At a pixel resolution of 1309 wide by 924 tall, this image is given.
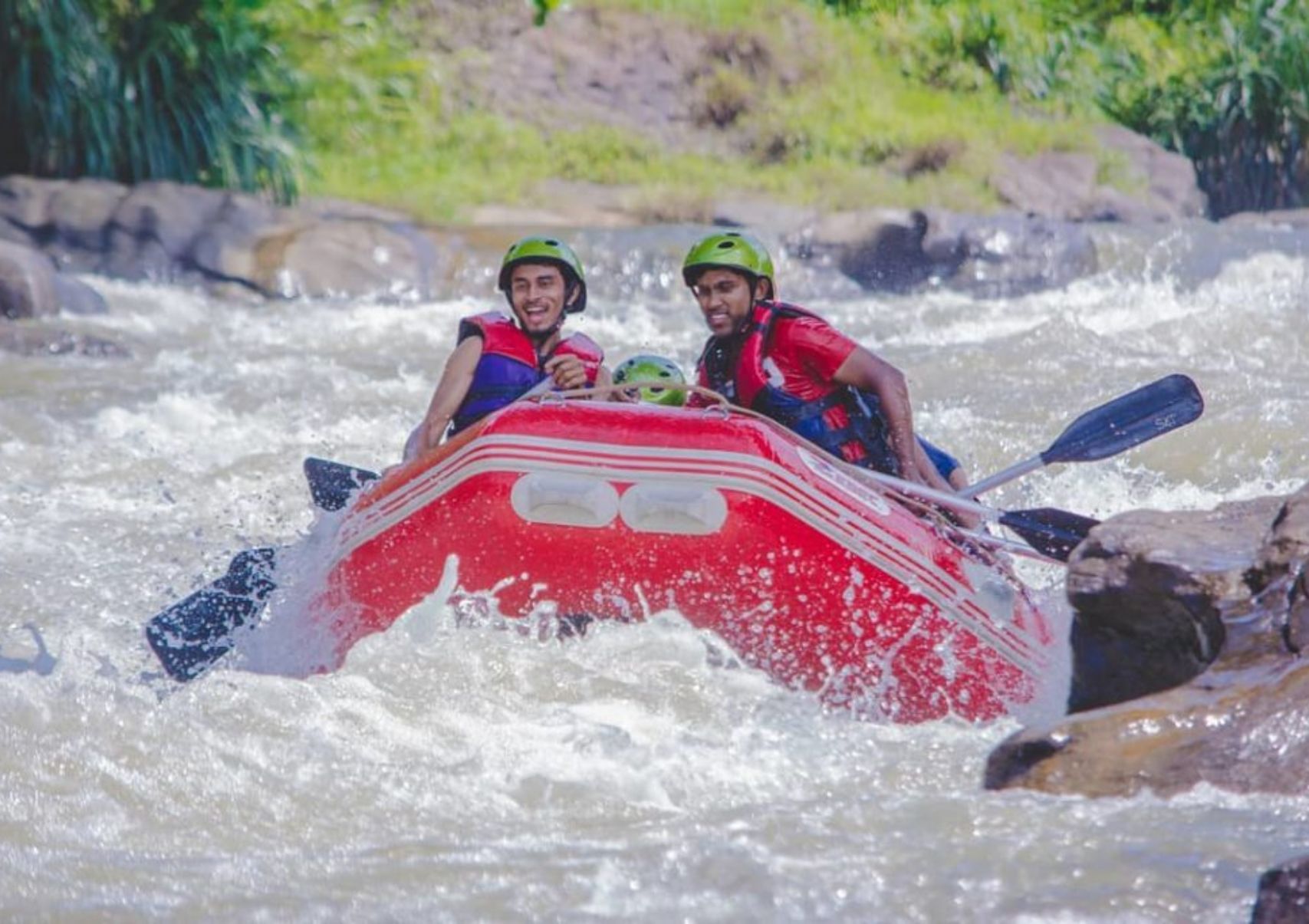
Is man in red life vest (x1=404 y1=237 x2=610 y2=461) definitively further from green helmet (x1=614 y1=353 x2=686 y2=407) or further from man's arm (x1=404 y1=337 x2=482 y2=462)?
green helmet (x1=614 y1=353 x2=686 y2=407)

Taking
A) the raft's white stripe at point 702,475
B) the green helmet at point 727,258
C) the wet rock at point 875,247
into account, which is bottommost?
the raft's white stripe at point 702,475

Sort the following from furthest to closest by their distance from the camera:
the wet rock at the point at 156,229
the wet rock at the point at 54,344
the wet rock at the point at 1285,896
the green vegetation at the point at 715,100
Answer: the green vegetation at the point at 715,100 < the wet rock at the point at 156,229 < the wet rock at the point at 54,344 < the wet rock at the point at 1285,896

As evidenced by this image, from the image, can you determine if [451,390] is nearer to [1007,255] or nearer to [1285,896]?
[1285,896]

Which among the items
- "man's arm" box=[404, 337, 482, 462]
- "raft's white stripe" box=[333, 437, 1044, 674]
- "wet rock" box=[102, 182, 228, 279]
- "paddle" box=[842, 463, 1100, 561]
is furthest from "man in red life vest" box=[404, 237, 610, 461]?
"wet rock" box=[102, 182, 228, 279]

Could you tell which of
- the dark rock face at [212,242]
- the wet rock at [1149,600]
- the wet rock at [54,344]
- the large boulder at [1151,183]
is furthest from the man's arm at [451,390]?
the large boulder at [1151,183]

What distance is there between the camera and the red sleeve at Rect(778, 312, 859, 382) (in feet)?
17.5

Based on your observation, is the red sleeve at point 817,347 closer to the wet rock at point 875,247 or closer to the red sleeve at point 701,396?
the red sleeve at point 701,396

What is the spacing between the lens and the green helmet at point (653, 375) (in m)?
5.28

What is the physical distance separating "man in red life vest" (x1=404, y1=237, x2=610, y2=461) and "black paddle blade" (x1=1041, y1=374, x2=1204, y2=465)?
1.25 meters

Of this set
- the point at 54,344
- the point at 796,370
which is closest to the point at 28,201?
the point at 54,344

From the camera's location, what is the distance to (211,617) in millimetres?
5406

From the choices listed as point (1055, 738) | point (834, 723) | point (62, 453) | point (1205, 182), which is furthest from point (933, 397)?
point (1205, 182)

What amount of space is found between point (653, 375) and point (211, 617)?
1.31 metres

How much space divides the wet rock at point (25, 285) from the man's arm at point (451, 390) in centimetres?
622
